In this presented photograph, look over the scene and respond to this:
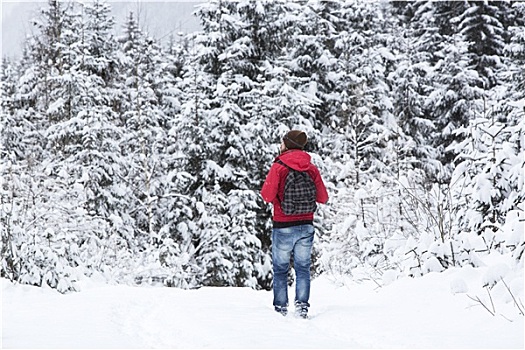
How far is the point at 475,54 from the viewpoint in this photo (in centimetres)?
2586

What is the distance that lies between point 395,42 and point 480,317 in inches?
980

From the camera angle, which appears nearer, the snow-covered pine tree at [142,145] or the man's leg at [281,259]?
the man's leg at [281,259]

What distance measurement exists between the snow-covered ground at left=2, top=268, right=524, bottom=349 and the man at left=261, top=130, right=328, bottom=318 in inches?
11.8

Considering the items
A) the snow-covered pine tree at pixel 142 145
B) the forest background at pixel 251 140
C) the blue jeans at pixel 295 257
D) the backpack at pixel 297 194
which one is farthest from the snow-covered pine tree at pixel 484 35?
the blue jeans at pixel 295 257

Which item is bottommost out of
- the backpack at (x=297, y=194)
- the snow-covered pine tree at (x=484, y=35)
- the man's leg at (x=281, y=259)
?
the man's leg at (x=281, y=259)

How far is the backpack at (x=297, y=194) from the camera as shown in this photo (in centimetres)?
587

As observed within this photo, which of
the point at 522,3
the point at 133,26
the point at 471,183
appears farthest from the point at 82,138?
the point at 522,3

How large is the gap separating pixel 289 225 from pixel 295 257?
378 mm

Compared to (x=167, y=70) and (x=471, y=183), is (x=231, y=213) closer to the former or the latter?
(x=471, y=183)

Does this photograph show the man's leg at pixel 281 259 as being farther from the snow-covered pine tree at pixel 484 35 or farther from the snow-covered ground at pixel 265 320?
the snow-covered pine tree at pixel 484 35

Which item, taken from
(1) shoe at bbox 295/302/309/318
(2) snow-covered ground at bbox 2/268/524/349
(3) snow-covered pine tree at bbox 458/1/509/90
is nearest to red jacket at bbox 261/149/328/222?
(1) shoe at bbox 295/302/309/318

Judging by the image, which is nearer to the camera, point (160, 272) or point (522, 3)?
point (160, 272)

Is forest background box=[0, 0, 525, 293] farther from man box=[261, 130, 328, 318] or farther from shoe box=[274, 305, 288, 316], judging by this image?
shoe box=[274, 305, 288, 316]

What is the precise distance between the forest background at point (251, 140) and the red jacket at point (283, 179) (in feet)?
5.40
